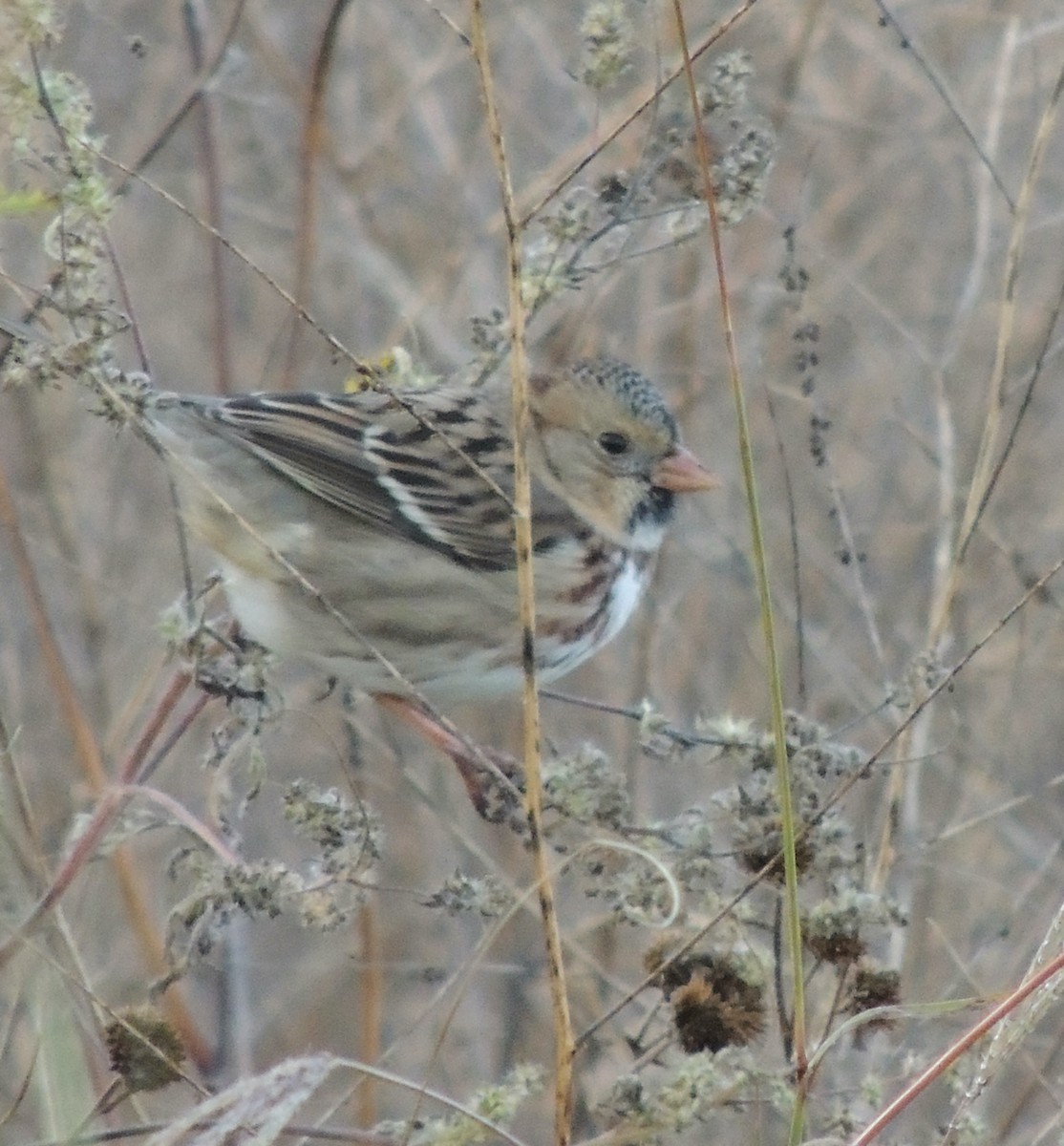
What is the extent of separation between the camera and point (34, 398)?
3.81 metres

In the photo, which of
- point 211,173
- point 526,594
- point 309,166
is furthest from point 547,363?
point 526,594

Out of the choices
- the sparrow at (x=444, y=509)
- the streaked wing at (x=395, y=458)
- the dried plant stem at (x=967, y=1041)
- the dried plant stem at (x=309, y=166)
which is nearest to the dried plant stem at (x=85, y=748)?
the sparrow at (x=444, y=509)

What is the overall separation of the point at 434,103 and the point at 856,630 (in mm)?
1670

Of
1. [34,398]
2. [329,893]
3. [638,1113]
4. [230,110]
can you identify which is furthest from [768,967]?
[230,110]

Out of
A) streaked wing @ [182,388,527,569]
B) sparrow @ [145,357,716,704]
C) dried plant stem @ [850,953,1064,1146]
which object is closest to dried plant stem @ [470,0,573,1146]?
dried plant stem @ [850,953,1064,1146]

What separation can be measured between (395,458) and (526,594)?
1.27m

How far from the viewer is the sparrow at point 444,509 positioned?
2.67m

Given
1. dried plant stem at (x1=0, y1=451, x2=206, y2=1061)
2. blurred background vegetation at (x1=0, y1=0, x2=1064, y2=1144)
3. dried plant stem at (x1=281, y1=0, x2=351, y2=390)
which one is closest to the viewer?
dried plant stem at (x1=0, y1=451, x2=206, y2=1061)

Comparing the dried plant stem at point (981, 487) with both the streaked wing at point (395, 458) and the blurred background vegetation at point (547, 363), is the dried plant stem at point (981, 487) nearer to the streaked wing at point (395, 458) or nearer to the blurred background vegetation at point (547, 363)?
the blurred background vegetation at point (547, 363)

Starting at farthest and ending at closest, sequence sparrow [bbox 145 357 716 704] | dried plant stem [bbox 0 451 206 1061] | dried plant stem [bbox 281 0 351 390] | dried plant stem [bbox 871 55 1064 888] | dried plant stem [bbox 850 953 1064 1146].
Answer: dried plant stem [bbox 281 0 351 390], sparrow [bbox 145 357 716 704], dried plant stem [bbox 0 451 206 1061], dried plant stem [bbox 871 55 1064 888], dried plant stem [bbox 850 953 1064 1146]

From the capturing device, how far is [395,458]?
9.15ft

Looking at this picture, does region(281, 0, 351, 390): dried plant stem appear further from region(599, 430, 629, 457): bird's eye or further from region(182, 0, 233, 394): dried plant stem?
region(599, 430, 629, 457): bird's eye

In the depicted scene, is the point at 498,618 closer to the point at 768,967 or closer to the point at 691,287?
the point at 768,967

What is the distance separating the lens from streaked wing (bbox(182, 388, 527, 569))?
8.82ft
